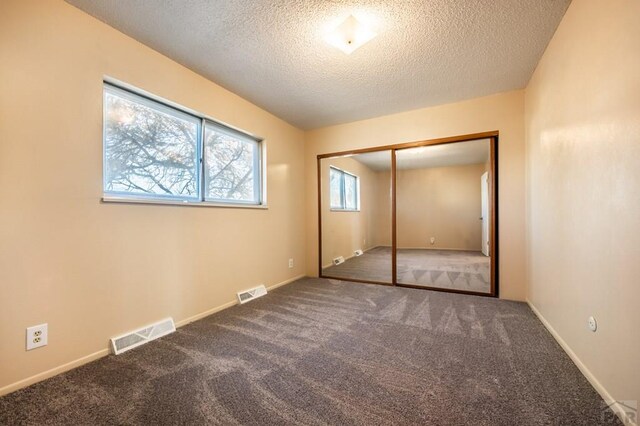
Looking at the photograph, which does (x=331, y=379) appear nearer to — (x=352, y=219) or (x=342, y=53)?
(x=342, y=53)

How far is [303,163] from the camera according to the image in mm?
4148

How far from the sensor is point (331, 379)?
58.6 inches

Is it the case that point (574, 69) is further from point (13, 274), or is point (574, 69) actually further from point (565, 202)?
point (13, 274)

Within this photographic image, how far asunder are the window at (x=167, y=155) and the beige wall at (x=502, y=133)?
196 cm

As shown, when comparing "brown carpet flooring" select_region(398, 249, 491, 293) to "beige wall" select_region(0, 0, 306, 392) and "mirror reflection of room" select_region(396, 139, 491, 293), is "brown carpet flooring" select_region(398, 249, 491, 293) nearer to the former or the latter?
"mirror reflection of room" select_region(396, 139, 491, 293)

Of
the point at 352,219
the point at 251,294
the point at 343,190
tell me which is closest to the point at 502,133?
the point at 343,190

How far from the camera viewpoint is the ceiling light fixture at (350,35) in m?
1.79

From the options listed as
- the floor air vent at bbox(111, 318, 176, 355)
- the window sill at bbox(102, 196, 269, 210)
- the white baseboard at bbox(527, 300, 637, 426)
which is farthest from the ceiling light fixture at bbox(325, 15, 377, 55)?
the floor air vent at bbox(111, 318, 176, 355)

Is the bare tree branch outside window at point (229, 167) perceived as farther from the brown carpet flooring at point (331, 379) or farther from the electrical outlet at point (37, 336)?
the electrical outlet at point (37, 336)

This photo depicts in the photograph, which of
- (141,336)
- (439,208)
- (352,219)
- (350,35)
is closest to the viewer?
(350,35)

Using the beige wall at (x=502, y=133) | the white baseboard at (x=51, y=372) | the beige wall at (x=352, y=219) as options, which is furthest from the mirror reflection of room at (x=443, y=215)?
the white baseboard at (x=51, y=372)

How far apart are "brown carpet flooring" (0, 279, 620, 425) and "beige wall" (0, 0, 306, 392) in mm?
267

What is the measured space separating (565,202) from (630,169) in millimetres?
731

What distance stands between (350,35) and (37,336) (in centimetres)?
280
